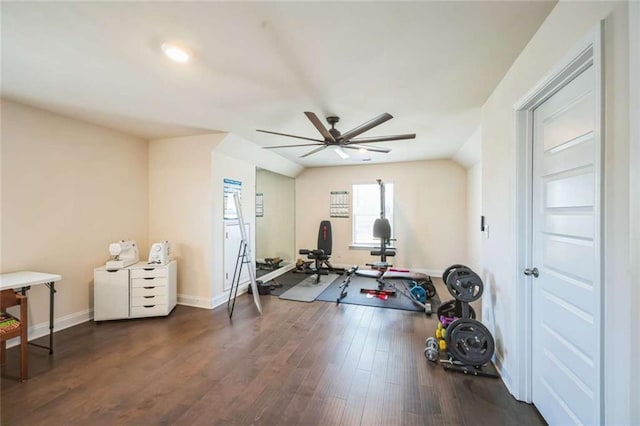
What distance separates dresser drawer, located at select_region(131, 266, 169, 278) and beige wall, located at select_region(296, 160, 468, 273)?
3773 mm

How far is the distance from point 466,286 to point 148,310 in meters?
3.89

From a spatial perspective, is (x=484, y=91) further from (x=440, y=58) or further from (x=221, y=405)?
(x=221, y=405)

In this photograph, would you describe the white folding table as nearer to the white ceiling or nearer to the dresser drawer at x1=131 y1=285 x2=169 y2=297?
the dresser drawer at x1=131 y1=285 x2=169 y2=297

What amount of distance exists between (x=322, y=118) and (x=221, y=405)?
9.83 feet

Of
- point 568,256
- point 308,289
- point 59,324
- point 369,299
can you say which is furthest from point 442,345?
point 59,324

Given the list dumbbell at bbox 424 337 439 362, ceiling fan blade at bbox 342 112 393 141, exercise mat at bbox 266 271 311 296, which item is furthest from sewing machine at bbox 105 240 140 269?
dumbbell at bbox 424 337 439 362

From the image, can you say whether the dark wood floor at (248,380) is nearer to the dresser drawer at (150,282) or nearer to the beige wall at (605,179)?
the dresser drawer at (150,282)

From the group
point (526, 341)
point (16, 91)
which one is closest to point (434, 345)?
point (526, 341)

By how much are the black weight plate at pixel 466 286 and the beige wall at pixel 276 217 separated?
163 inches

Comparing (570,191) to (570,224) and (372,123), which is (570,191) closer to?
(570,224)

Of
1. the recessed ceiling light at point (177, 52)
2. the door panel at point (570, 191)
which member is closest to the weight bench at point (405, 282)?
the door panel at point (570, 191)

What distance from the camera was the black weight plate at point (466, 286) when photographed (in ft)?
8.13

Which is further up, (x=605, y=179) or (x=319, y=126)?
(x=319, y=126)

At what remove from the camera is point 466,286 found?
2.51 m
